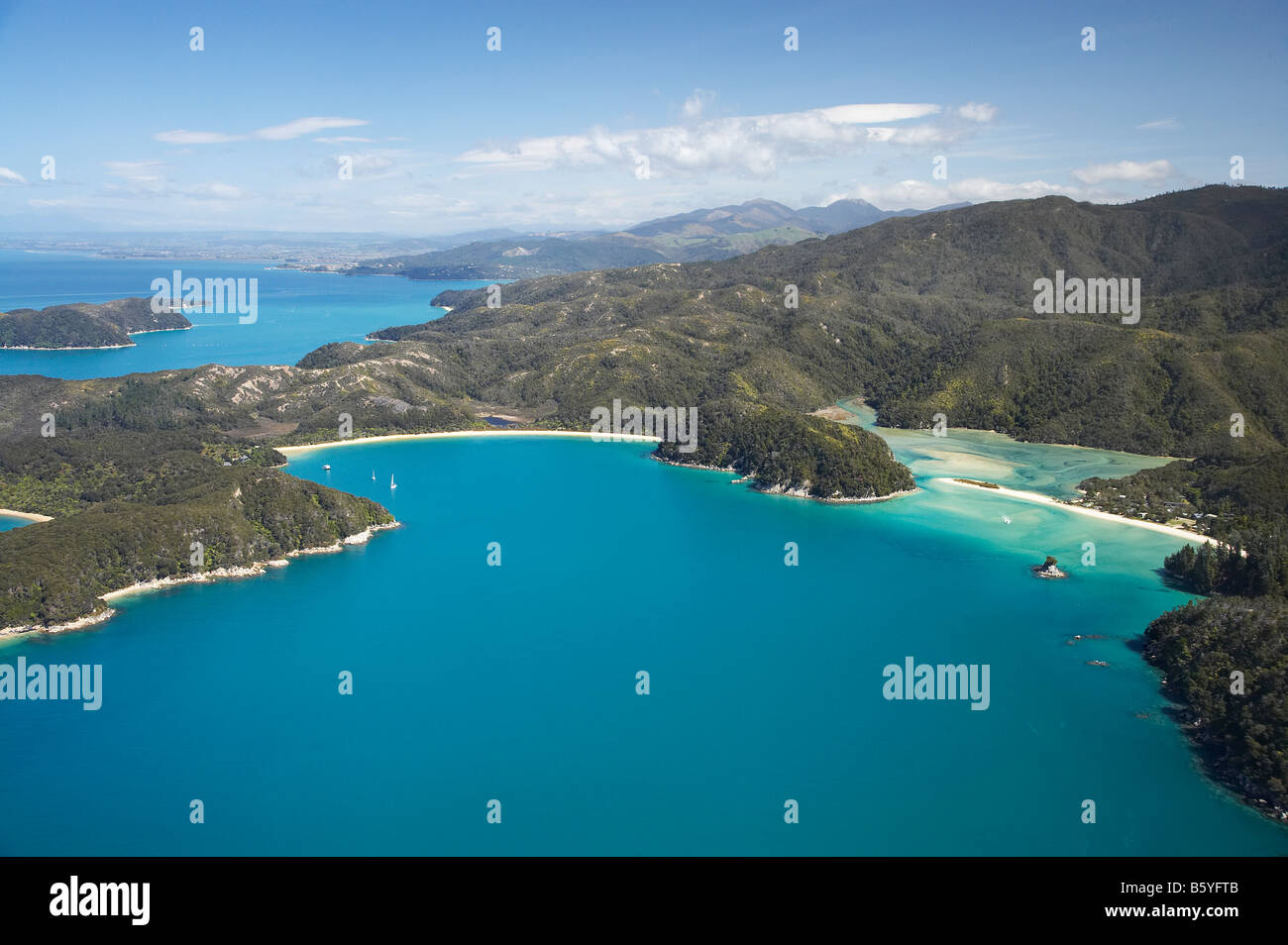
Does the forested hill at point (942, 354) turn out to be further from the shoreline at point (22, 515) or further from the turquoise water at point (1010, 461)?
the shoreline at point (22, 515)

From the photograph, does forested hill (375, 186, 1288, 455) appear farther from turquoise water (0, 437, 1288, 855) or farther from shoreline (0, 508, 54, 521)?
shoreline (0, 508, 54, 521)

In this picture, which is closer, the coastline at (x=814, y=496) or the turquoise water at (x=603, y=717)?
the turquoise water at (x=603, y=717)

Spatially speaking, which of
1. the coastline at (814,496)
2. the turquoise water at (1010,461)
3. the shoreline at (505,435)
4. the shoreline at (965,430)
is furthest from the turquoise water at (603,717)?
the shoreline at (505,435)

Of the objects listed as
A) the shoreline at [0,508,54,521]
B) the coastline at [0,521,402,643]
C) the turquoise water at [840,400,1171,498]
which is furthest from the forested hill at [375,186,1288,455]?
the shoreline at [0,508,54,521]

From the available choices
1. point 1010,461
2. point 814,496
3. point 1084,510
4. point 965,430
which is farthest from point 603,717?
point 965,430

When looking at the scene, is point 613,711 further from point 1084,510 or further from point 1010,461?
point 1010,461

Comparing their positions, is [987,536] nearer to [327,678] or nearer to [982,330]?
[327,678]
